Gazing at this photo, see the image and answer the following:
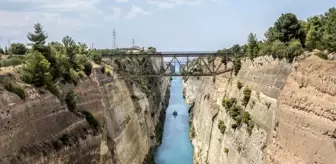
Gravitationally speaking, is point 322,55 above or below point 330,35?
below

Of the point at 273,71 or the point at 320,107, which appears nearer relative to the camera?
the point at 320,107

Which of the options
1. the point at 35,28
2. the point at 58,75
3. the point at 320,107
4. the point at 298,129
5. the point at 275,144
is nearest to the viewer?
the point at 320,107

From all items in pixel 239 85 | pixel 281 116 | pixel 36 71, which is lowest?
pixel 281 116

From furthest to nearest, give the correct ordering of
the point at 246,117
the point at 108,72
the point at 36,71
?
Answer: the point at 108,72 < the point at 246,117 < the point at 36,71

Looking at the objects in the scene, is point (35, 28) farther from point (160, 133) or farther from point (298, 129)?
point (160, 133)

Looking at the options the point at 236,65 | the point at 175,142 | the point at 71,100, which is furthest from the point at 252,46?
the point at 175,142

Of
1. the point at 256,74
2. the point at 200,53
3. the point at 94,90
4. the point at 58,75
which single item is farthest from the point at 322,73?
the point at 200,53

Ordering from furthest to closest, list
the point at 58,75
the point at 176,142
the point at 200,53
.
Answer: the point at 176,142, the point at 200,53, the point at 58,75

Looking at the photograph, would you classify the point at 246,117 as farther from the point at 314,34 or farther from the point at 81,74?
the point at 81,74
